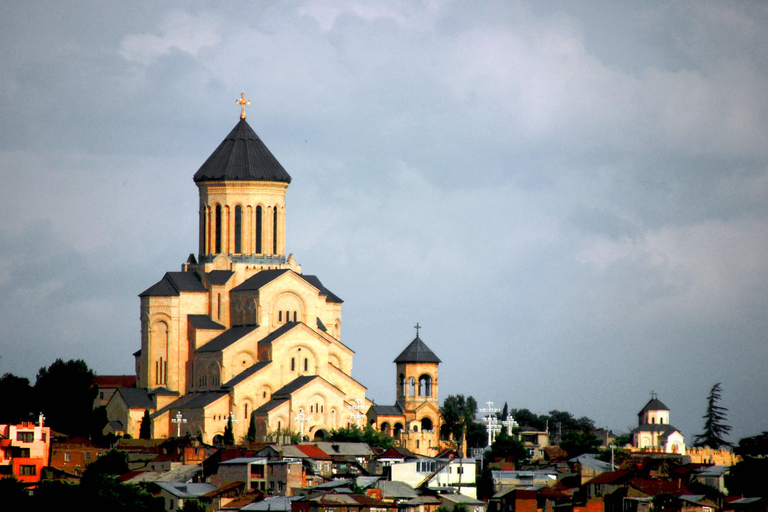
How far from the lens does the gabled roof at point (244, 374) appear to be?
89.7 metres

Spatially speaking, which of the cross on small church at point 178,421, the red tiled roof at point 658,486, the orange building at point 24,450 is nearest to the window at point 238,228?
the cross on small church at point 178,421

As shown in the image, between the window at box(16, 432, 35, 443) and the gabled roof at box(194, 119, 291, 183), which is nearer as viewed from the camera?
the window at box(16, 432, 35, 443)

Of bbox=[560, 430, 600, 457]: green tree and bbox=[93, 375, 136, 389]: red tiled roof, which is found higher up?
bbox=[93, 375, 136, 389]: red tiled roof

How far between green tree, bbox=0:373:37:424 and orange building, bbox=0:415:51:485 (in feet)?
20.8

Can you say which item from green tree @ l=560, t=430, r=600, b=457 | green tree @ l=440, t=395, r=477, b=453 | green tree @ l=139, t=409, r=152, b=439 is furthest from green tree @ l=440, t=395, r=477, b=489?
green tree @ l=139, t=409, r=152, b=439

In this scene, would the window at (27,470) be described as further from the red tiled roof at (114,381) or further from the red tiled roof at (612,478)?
the red tiled roof at (612,478)

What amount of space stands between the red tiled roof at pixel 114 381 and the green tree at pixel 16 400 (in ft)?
42.2

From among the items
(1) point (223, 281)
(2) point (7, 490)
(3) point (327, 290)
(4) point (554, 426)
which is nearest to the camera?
(2) point (7, 490)

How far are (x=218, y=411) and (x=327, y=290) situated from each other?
49.2 ft

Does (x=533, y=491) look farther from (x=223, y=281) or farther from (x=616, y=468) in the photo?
(x=223, y=281)

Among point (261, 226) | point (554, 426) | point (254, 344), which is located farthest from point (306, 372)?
point (554, 426)

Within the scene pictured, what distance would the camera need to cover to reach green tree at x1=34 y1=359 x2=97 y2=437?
3625 inches

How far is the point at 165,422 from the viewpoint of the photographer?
9150 centimetres

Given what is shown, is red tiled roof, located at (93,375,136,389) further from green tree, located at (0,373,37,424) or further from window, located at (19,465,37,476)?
window, located at (19,465,37,476)
